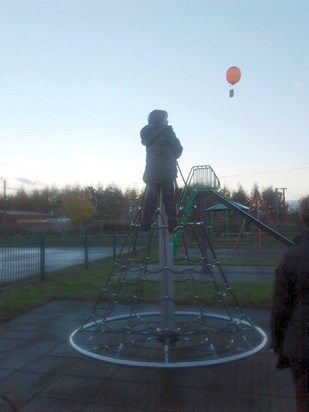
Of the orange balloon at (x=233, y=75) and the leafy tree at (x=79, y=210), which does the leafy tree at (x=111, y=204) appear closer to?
the leafy tree at (x=79, y=210)

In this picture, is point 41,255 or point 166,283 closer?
point 166,283

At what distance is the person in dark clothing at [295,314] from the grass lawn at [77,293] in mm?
5783

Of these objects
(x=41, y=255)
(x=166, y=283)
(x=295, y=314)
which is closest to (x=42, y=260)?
(x=41, y=255)

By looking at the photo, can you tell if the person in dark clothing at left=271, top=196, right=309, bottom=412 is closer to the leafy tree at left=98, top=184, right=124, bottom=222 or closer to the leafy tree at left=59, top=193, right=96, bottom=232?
the leafy tree at left=59, top=193, right=96, bottom=232

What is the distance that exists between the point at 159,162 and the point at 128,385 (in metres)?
2.75

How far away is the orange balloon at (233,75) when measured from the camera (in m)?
9.09

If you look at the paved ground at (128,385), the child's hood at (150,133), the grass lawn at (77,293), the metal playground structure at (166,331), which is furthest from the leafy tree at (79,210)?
the paved ground at (128,385)

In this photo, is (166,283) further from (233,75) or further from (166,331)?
(233,75)

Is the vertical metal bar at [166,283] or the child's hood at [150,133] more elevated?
the child's hood at [150,133]

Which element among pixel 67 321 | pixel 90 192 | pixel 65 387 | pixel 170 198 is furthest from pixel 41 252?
pixel 90 192

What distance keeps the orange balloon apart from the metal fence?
19.6 ft

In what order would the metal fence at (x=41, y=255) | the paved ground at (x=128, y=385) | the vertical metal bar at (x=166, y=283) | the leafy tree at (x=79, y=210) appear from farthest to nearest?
the leafy tree at (x=79, y=210) → the metal fence at (x=41, y=255) → the vertical metal bar at (x=166, y=283) → the paved ground at (x=128, y=385)

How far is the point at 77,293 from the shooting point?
10.5 metres

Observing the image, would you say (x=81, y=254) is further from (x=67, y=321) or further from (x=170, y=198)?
(x=170, y=198)
